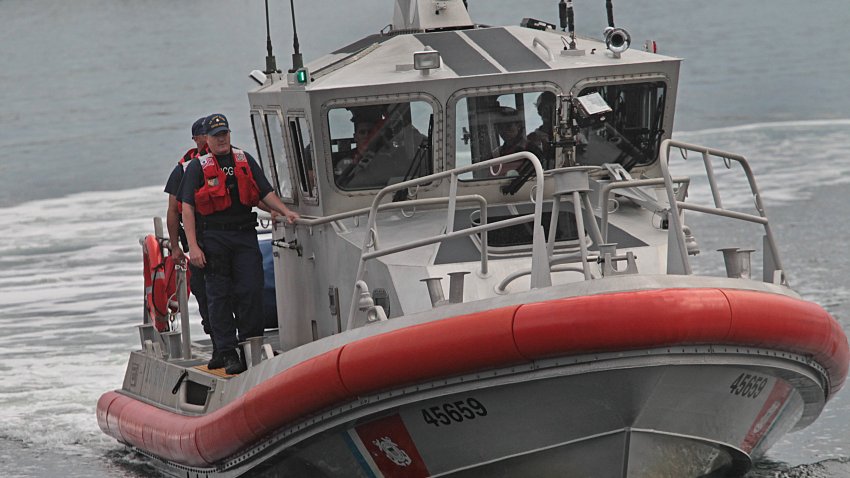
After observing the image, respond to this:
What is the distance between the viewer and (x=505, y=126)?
8.37 metres

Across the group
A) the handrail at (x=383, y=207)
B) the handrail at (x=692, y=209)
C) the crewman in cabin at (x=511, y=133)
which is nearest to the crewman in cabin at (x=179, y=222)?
the handrail at (x=383, y=207)

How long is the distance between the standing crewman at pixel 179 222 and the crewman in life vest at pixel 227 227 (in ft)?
0.37

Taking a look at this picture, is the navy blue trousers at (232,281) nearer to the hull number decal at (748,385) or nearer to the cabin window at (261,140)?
the cabin window at (261,140)

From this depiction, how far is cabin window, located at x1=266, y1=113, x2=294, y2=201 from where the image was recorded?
8.94 meters

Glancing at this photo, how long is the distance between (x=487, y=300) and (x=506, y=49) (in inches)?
98.0

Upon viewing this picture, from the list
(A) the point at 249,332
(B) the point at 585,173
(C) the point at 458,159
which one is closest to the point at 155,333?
(A) the point at 249,332

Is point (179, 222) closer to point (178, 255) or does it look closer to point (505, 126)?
point (178, 255)

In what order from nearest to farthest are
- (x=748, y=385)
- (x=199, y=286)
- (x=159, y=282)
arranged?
1. (x=748, y=385)
2. (x=199, y=286)
3. (x=159, y=282)

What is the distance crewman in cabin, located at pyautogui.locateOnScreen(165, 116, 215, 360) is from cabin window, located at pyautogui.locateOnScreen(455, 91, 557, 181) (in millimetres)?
1414

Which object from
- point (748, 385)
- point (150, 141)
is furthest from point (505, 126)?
point (150, 141)

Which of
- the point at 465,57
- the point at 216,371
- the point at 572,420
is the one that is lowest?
the point at 216,371

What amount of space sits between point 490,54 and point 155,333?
9.96 feet

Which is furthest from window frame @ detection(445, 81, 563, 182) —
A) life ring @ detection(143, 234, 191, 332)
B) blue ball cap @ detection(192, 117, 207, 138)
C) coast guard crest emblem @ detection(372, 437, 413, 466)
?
life ring @ detection(143, 234, 191, 332)

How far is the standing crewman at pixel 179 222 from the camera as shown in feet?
28.1
